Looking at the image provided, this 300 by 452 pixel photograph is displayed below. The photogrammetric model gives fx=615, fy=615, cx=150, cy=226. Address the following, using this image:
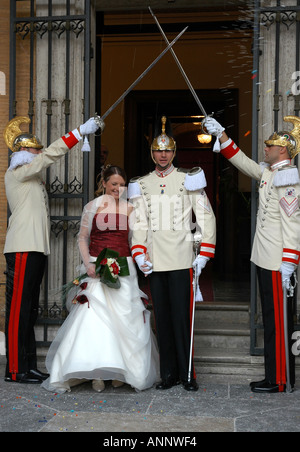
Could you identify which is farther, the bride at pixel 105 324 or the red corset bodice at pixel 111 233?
the red corset bodice at pixel 111 233

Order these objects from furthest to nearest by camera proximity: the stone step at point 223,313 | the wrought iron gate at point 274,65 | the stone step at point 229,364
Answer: the stone step at point 223,313, the wrought iron gate at point 274,65, the stone step at point 229,364

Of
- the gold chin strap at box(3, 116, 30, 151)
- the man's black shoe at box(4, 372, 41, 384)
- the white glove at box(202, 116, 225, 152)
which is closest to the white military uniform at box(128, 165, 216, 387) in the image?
the white glove at box(202, 116, 225, 152)

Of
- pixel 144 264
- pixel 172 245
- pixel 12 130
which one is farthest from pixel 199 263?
pixel 12 130

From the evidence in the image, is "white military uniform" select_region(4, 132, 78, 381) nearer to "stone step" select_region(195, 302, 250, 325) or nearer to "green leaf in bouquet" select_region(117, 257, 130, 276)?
"green leaf in bouquet" select_region(117, 257, 130, 276)

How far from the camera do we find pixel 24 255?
16.9 ft

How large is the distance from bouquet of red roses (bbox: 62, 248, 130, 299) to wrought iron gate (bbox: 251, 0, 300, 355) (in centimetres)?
124

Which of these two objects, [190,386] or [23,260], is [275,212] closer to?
[190,386]

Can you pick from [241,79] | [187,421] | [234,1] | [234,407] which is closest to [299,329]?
[234,407]

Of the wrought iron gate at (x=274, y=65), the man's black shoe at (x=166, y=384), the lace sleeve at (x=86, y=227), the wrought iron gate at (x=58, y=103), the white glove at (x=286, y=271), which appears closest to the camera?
the white glove at (x=286, y=271)

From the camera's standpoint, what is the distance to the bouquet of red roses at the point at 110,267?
15.9 feet

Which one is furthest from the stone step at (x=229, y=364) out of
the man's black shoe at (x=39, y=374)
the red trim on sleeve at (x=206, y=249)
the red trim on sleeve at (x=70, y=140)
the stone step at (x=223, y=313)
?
the red trim on sleeve at (x=70, y=140)

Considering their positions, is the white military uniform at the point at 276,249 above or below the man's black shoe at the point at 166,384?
above

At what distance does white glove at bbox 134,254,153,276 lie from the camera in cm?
495

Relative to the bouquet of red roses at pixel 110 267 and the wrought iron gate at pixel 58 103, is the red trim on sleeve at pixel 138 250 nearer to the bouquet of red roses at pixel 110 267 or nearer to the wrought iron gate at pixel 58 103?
the bouquet of red roses at pixel 110 267
